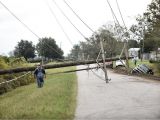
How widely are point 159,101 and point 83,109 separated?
3.63m

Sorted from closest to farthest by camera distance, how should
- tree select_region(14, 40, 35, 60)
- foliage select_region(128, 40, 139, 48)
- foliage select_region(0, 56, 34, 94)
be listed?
foliage select_region(0, 56, 34, 94) < tree select_region(14, 40, 35, 60) < foliage select_region(128, 40, 139, 48)

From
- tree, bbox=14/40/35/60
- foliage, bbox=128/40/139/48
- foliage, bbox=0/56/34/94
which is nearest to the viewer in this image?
foliage, bbox=0/56/34/94

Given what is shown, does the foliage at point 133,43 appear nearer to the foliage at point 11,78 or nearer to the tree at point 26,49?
the tree at point 26,49

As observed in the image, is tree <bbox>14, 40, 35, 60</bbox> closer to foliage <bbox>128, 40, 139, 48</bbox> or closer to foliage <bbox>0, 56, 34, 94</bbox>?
foliage <bbox>128, 40, 139, 48</bbox>

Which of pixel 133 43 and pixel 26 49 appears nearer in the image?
pixel 26 49


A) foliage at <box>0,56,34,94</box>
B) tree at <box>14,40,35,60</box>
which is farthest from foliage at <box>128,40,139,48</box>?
foliage at <box>0,56,34,94</box>

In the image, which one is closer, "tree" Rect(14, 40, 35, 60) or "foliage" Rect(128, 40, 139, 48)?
"tree" Rect(14, 40, 35, 60)

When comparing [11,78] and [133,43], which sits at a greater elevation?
[133,43]

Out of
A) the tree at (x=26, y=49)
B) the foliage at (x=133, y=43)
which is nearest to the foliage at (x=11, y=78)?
the tree at (x=26, y=49)

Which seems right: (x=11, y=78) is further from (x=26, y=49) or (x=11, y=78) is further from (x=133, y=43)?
(x=133, y=43)

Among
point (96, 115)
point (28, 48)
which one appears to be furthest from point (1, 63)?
point (28, 48)

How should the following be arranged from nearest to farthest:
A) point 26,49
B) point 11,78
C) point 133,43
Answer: point 11,78 → point 26,49 → point 133,43

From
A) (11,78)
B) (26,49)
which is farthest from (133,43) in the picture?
(11,78)

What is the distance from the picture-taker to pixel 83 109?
16938 millimetres
